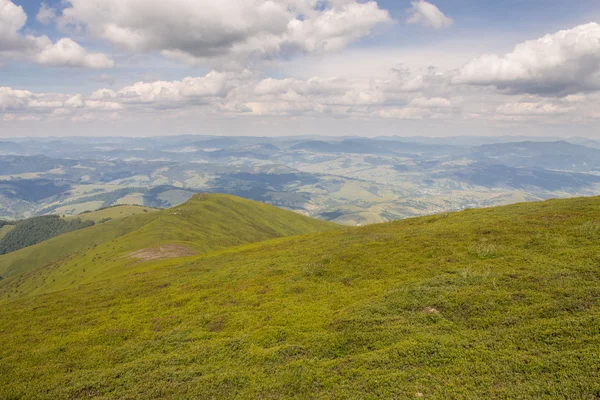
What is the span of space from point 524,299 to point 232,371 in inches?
897

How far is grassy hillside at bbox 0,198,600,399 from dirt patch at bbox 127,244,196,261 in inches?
2325

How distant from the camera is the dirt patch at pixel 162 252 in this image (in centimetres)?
10069

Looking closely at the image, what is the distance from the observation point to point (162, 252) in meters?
104

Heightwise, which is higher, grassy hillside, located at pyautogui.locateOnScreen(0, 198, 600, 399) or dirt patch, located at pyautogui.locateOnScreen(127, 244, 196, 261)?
grassy hillside, located at pyautogui.locateOnScreen(0, 198, 600, 399)

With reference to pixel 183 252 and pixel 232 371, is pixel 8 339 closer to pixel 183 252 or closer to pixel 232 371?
pixel 232 371

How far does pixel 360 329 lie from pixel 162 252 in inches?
3720

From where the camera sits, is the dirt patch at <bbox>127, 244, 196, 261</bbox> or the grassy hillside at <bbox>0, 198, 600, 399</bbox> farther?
the dirt patch at <bbox>127, 244, 196, 261</bbox>

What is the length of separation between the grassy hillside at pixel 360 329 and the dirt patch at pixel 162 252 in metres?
59.1

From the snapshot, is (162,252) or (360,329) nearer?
(360,329)

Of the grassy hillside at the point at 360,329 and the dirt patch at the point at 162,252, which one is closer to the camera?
the grassy hillside at the point at 360,329

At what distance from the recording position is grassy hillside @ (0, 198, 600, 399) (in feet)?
61.3

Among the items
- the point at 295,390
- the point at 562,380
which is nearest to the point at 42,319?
the point at 295,390

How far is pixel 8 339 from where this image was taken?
106ft

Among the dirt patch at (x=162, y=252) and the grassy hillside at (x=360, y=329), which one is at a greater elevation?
the grassy hillside at (x=360, y=329)
